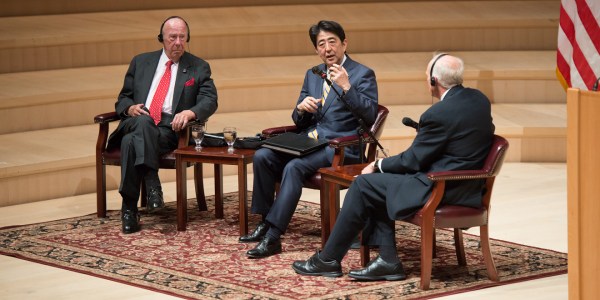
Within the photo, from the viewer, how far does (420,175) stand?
4.56 m

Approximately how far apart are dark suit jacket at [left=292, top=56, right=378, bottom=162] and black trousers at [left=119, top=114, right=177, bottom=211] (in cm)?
78

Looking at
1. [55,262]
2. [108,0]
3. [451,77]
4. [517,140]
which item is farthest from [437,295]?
[108,0]

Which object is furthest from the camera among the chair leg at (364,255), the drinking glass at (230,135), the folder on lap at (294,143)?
the drinking glass at (230,135)

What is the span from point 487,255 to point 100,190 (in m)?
2.35

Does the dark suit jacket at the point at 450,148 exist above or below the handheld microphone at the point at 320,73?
below

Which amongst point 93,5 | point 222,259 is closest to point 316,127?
point 222,259

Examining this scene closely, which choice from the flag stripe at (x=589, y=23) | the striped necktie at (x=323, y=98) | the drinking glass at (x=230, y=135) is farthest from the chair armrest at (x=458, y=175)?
the flag stripe at (x=589, y=23)

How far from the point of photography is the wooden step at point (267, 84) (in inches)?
283

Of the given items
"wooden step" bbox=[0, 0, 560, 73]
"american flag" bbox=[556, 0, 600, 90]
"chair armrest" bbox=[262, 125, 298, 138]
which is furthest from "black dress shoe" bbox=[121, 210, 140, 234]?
"american flag" bbox=[556, 0, 600, 90]

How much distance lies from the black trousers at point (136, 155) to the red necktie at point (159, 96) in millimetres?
216

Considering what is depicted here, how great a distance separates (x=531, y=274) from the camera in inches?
189

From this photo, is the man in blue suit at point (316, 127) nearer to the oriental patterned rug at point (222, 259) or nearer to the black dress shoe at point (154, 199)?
the oriental patterned rug at point (222, 259)

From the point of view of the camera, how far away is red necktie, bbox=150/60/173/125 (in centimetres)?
602

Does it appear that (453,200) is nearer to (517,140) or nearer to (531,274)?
(531,274)
